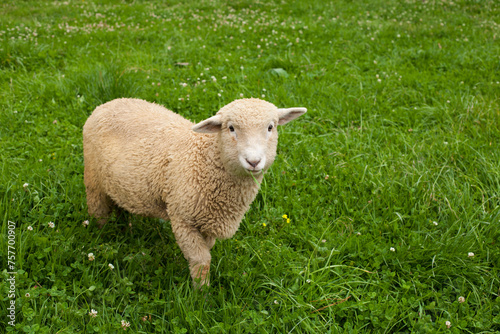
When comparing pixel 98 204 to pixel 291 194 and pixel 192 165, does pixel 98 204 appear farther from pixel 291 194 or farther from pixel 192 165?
pixel 291 194

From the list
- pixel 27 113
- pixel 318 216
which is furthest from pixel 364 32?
pixel 27 113

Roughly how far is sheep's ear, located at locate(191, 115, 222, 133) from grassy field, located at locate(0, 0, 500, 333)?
3.46 ft

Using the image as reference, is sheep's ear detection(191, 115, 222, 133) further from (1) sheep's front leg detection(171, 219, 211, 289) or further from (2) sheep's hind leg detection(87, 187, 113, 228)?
(2) sheep's hind leg detection(87, 187, 113, 228)

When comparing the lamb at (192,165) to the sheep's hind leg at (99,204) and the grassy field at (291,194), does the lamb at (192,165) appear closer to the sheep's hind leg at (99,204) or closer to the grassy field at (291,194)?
the sheep's hind leg at (99,204)

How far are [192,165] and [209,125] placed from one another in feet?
1.08

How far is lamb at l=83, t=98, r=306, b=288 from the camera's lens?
252cm

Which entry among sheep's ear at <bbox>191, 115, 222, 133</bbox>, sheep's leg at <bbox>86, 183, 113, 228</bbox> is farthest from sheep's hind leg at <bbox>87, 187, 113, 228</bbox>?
sheep's ear at <bbox>191, 115, 222, 133</bbox>

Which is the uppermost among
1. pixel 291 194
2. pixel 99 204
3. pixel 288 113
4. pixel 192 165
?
pixel 288 113

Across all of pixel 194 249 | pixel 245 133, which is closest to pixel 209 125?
pixel 245 133

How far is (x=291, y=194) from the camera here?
12.2 ft

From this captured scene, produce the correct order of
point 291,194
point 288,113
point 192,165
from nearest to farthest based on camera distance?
1. point 192,165
2. point 288,113
3. point 291,194

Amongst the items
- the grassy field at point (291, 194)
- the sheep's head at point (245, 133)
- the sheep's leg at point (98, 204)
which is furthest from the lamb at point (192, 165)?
the grassy field at point (291, 194)

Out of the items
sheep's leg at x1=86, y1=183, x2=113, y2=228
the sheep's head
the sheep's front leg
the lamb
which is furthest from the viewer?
sheep's leg at x1=86, y1=183, x2=113, y2=228

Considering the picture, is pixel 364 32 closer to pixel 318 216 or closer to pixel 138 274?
pixel 318 216
